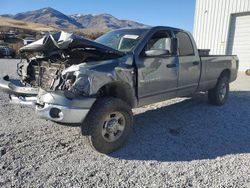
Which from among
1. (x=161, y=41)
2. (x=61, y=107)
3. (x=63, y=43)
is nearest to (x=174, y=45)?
(x=161, y=41)

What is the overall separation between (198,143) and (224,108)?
110 inches

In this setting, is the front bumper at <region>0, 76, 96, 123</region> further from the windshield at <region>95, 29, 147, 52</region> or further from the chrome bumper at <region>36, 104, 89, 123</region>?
the windshield at <region>95, 29, 147, 52</region>

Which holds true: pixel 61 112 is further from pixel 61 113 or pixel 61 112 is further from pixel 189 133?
pixel 189 133

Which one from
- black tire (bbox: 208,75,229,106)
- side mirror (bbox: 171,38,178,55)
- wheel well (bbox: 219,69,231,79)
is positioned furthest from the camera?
wheel well (bbox: 219,69,231,79)

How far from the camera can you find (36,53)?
4.89 meters

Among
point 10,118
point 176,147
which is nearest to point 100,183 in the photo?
point 176,147

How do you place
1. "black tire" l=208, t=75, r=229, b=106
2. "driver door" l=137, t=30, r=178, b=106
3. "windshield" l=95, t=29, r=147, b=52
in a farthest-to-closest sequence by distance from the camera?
"black tire" l=208, t=75, r=229, b=106 < "windshield" l=95, t=29, r=147, b=52 < "driver door" l=137, t=30, r=178, b=106

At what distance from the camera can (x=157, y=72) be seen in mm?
5148

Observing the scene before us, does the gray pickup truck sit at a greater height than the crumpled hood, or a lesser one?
lesser

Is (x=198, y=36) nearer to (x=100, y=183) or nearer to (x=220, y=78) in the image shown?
(x=220, y=78)

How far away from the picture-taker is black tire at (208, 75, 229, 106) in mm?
7340

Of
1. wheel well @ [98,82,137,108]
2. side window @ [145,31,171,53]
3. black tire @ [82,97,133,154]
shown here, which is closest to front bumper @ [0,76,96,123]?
black tire @ [82,97,133,154]

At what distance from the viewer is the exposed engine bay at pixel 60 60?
13.0 ft

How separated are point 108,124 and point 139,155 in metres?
0.63
